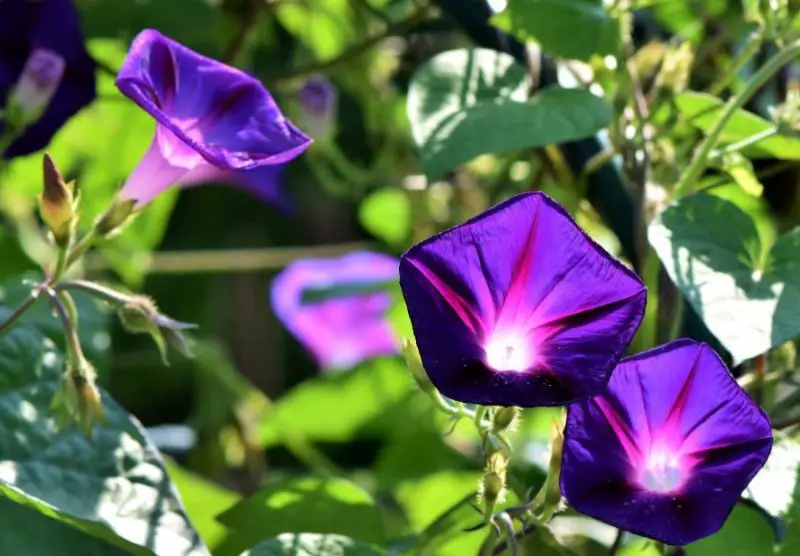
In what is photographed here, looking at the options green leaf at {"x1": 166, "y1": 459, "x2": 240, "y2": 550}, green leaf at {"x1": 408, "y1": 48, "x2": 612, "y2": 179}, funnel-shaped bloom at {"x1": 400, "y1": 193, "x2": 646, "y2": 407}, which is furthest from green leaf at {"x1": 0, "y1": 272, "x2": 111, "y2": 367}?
funnel-shaped bloom at {"x1": 400, "y1": 193, "x2": 646, "y2": 407}

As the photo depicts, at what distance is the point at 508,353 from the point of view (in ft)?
1.83

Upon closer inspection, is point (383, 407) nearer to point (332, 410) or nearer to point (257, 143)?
point (332, 410)

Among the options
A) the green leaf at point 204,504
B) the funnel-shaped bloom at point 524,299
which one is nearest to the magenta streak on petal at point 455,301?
the funnel-shaped bloom at point 524,299

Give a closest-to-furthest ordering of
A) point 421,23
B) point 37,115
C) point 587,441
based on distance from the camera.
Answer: point 587,441 < point 37,115 < point 421,23

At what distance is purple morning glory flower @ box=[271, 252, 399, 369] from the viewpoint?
53.6 inches

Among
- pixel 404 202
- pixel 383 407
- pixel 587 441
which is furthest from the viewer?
pixel 404 202

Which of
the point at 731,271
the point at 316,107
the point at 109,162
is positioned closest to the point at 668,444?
the point at 731,271

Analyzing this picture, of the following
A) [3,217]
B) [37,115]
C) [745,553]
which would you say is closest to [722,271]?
[745,553]

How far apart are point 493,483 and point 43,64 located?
443mm

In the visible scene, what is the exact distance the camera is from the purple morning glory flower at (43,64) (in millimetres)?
828

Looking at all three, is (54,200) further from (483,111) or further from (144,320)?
(483,111)

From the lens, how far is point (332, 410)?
1166 mm

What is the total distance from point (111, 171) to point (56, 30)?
1.12 ft

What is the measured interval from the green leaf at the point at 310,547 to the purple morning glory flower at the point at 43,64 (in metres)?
0.35
